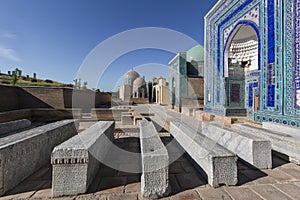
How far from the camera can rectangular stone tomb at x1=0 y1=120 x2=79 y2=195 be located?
6.37 feet

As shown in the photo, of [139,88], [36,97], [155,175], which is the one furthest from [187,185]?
[139,88]

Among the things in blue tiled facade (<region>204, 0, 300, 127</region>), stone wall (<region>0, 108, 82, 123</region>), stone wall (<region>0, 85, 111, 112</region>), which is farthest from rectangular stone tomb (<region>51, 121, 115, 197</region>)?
stone wall (<region>0, 85, 111, 112</region>)

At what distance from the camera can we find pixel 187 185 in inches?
81.4

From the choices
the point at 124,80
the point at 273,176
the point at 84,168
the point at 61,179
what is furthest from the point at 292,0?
the point at 124,80

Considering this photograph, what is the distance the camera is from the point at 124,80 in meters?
34.8

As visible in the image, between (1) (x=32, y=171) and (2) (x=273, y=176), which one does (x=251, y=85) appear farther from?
(1) (x=32, y=171)

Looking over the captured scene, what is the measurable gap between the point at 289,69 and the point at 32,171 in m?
6.58

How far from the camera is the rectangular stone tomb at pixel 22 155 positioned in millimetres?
1941

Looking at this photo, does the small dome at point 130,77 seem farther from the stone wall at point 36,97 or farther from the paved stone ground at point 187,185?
the paved stone ground at point 187,185

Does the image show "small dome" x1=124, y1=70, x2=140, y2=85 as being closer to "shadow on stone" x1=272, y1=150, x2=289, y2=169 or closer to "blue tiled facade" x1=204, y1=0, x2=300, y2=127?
"blue tiled facade" x1=204, y1=0, x2=300, y2=127

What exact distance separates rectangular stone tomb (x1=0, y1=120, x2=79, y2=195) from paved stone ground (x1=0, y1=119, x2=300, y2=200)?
0.12m

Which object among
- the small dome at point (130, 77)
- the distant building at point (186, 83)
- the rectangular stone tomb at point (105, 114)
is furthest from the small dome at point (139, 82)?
the rectangular stone tomb at point (105, 114)

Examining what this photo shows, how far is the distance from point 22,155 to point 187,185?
8.12ft

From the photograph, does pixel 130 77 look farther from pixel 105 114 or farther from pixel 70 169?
pixel 70 169
